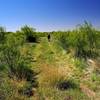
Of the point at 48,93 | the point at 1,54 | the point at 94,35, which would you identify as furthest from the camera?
the point at 94,35

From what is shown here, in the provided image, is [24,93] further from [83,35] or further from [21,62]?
[83,35]

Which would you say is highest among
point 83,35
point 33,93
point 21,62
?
point 83,35

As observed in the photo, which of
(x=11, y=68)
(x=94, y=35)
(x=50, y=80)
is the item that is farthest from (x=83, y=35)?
(x=50, y=80)

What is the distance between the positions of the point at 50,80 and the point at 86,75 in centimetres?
290

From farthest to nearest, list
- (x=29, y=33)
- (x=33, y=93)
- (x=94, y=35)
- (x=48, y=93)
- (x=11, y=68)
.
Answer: (x=29, y=33)
(x=94, y=35)
(x=11, y=68)
(x=33, y=93)
(x=48, y=93)

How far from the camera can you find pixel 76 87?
29.8 feet


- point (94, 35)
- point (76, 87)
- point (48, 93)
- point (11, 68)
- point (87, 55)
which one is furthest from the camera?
point (94, 35)

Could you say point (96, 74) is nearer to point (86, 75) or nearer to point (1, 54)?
point (86, 75)

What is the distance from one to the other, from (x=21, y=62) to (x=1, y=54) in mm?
2022

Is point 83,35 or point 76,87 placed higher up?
point 83,35

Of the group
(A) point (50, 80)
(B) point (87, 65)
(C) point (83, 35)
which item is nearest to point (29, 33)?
(C) point (83, 35)

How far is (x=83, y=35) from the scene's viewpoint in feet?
59.9

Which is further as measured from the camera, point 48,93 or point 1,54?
point 1,54

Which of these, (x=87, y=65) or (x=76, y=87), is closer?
(x=76, y=87)
